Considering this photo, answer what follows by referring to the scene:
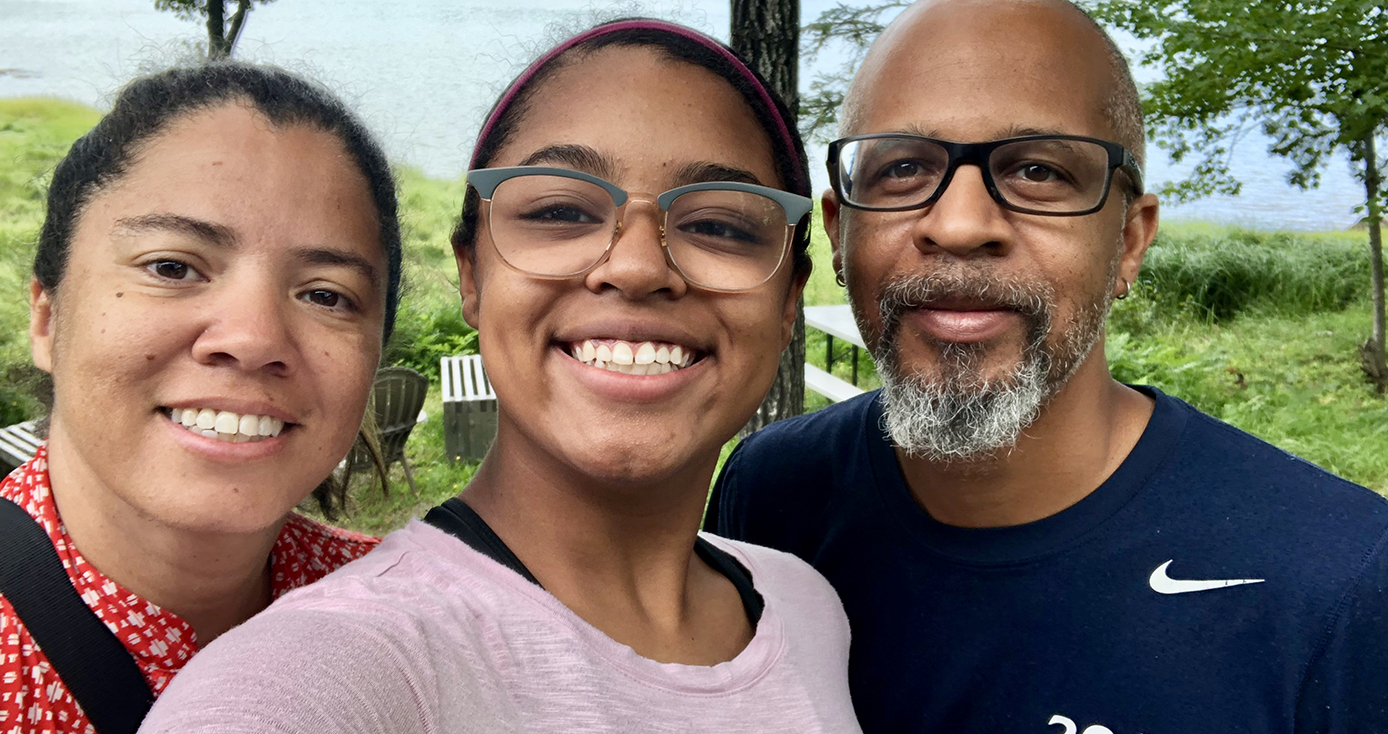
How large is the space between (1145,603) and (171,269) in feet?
6.14

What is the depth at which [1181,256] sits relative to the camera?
9.28 metres

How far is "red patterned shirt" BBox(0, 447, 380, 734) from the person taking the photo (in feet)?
4.46

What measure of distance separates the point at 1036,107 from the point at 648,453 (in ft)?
4.13

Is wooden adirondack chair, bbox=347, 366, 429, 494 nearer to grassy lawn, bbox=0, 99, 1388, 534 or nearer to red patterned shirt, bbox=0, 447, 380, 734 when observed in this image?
grassy lawn, bbox=0, 99, 1388, 534

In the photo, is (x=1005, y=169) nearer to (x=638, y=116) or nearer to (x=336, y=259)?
(x=638, y=116)

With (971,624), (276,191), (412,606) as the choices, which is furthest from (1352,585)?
(276,191)

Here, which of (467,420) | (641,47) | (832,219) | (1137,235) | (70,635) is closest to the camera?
(70,635)

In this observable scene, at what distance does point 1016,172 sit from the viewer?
2098mm

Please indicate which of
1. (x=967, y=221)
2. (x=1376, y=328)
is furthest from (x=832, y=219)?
(x=1376, y=328)

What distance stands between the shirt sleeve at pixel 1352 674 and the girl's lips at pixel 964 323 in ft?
2.67

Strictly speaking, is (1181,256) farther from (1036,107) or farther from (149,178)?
(149,178)

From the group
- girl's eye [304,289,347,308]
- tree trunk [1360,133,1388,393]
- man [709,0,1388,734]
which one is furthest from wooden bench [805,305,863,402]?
girl's eye [304,289,347,308]

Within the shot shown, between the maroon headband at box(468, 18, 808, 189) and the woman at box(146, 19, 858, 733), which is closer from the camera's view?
the woman at box(146, 19, 858, 733)

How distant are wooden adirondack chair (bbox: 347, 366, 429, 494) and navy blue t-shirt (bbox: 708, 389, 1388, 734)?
5.12 metres
